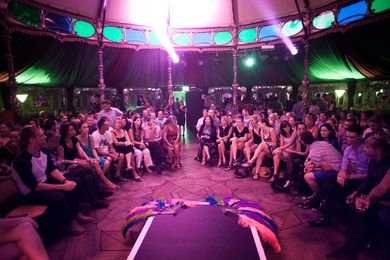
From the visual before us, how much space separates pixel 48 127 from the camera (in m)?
4.27

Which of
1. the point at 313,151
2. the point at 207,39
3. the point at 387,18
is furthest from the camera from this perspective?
the point at 207,39

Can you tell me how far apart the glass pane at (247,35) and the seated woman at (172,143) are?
19.9ft

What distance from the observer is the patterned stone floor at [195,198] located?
2.76m

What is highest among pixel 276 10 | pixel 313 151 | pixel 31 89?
pixel 276 10

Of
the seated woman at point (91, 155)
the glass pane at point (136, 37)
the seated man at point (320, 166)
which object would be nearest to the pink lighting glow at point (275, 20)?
the glass pane at point (136, 37)

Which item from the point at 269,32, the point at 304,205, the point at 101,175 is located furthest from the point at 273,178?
the point at 269,32

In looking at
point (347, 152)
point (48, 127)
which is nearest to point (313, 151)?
point (347, 152)

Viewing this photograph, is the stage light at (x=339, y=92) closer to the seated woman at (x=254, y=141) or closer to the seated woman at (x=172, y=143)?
the seated woman at (x=254, y=141)

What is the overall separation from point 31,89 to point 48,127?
431 centimetres

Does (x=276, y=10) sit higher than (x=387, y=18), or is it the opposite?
(x=276, y=10)

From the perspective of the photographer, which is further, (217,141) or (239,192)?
(217,141)

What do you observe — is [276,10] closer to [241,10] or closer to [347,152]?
[241,10]

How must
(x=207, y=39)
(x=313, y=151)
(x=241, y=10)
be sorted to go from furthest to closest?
(x=207, y=39)
(x=241, y=10)
(x=313, y=151)

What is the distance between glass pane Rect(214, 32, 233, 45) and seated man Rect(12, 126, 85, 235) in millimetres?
8942
